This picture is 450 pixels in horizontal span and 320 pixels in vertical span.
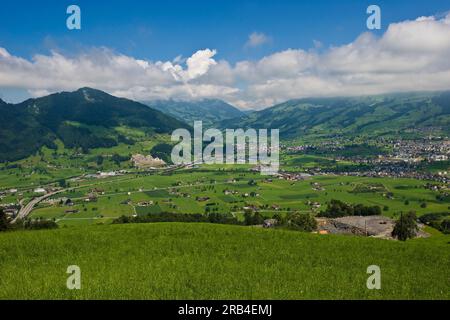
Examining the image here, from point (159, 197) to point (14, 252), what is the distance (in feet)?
407

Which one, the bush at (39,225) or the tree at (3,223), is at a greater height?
the tree at (3,223)

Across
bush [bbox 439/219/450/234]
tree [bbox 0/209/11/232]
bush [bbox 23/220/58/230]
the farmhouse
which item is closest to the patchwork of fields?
the farmhouse

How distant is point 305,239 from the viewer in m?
25.7

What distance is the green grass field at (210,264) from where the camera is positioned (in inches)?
620

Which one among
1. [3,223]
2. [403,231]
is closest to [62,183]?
[3,223]

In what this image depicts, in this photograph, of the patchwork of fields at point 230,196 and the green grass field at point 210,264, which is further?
the patchwork of fields at point 230,196

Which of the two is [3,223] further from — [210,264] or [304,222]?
[304,222]

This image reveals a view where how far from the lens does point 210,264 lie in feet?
65.8

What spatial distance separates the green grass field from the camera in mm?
15742

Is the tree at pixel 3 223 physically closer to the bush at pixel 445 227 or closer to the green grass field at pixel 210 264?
the green grass field at pixel 210 264

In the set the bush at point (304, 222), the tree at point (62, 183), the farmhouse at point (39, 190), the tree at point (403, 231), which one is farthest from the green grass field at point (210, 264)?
the tree at point (62, 183)

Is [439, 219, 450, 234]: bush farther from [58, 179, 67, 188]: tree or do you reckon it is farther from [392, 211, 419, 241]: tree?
[58, 179, 67, 188]: tree
